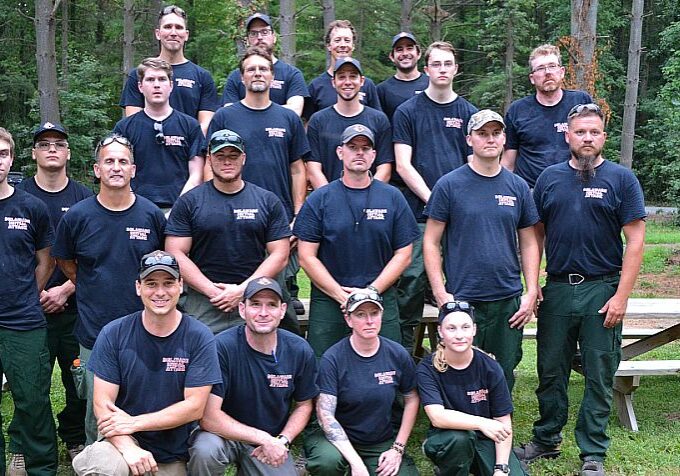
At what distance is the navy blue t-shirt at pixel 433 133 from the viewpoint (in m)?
6.88

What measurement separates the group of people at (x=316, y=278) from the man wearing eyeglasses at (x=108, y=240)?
16 millimetres

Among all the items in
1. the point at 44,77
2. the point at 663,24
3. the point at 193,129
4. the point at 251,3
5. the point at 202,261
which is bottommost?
the point at 202,261

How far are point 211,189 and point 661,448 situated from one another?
4.46 m

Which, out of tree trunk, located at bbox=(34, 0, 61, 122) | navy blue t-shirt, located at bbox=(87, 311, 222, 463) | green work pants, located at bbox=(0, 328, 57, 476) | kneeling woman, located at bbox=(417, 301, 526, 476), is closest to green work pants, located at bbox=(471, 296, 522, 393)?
kneeling woman, located at bbox=(417, 301, 526, 476)

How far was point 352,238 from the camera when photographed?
20.0ft

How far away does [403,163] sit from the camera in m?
6.89

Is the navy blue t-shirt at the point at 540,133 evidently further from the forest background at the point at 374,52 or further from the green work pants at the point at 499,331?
the forest background at the point at 374,52

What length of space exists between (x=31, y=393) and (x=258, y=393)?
72.2 inches

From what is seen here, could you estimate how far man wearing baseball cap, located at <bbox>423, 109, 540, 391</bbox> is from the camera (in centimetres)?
601

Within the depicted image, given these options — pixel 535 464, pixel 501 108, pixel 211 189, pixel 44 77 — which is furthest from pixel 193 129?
pixel 501 108

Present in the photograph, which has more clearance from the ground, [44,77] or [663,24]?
[663,24]

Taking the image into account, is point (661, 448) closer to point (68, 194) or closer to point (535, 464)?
point (535, 464)

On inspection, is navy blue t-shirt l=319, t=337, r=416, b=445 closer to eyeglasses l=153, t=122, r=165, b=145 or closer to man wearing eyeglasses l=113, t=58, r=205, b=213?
man wearing eyeglasses l=113, t=58, r=205, b=213

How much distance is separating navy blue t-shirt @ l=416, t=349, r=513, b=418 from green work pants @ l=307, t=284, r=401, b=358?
613mm
